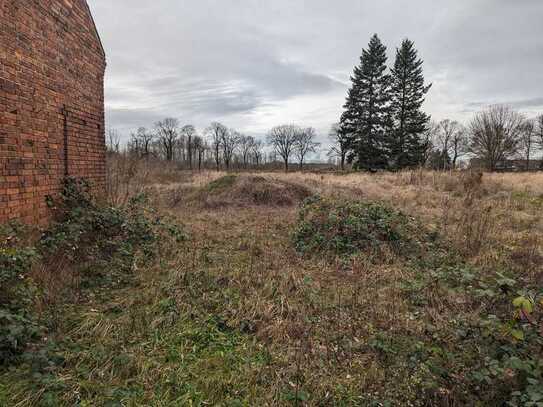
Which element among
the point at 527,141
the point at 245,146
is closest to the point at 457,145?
the point at 527,141

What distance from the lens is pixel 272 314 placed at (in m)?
2.93

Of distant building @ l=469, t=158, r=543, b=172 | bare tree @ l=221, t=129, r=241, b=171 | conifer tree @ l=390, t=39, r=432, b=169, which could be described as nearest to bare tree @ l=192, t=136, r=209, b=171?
bare tree @ l=221, t=129, r=241, b=171

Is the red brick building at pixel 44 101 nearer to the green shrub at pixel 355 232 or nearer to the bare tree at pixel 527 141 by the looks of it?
the green shrub at pixel 355 232

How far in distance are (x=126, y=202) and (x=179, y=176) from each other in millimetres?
17253

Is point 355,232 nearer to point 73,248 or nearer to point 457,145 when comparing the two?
point 73,248

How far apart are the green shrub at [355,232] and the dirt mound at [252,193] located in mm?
4565

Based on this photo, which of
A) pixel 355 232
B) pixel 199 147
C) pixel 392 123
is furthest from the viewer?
pixel 199 147

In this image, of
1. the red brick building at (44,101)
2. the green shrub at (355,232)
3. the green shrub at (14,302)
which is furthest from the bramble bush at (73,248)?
the green shrub at (355,232)

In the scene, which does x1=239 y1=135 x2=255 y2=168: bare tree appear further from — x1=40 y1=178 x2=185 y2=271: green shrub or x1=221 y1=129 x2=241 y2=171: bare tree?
x1=40 y1=178 x2=185 y2=271: green shrub

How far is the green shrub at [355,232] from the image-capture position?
15.9 ft

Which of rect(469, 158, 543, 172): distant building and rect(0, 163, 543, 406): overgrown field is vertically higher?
rect(469, 158, 543, 172): distant building

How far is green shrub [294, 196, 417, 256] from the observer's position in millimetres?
4848

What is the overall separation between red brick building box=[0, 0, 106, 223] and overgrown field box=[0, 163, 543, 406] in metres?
0.56

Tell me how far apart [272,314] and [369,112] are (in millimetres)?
31286
